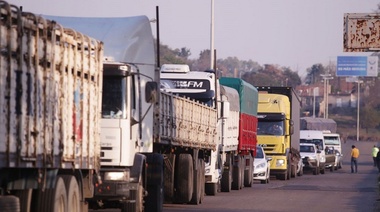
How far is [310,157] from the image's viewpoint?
5934 centimetres

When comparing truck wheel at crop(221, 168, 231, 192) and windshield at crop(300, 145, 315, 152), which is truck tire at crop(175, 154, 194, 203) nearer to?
truck wheel at crop(221, 168, 231, 192)

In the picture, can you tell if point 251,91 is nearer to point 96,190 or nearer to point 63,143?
point 96,190

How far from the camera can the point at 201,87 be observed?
31.3 m

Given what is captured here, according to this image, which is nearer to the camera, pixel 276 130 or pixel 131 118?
pixel 131 118

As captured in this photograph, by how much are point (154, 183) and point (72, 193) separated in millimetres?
5979

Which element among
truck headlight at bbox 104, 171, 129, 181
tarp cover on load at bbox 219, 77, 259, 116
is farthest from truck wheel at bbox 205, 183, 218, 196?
truck headlight at bbox 104, 171, 129, 181

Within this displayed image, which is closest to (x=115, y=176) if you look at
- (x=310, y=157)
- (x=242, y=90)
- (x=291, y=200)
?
(x=291, y=200)

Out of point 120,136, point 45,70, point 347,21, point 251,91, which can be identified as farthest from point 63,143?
point 251,91

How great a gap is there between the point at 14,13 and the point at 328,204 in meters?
17.5

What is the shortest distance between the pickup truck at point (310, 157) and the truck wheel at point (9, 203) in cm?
4716

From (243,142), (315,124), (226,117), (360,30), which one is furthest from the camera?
(315,124)

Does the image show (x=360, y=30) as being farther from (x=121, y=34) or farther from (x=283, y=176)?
(x=283, y=176)

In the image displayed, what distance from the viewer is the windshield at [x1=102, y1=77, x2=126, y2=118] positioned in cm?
1828

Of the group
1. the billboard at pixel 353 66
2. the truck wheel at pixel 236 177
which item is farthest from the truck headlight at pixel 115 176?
the billboard at pixel 353 66
